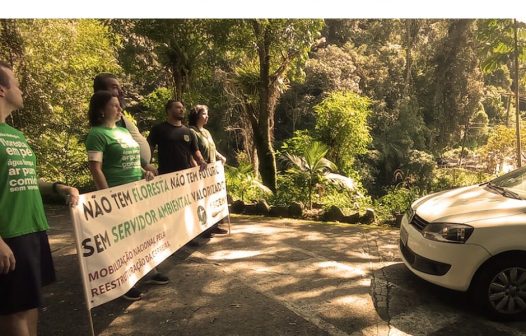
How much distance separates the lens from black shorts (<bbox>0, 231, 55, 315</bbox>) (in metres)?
2.11

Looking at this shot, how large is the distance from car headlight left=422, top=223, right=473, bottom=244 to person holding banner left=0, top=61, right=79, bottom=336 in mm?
3288

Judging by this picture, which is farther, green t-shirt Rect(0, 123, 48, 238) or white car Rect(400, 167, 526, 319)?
white car Rect(400, 167, 526, 319)

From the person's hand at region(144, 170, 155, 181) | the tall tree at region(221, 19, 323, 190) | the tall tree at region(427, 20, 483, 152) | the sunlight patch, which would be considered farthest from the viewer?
the tall tree at region(427, 20, 483, 152)

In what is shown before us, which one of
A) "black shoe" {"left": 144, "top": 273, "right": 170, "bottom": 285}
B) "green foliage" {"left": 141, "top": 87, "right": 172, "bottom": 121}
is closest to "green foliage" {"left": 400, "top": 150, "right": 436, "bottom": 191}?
"green foliage" {"left": 141, "top": 87, "right": 172, "bottom": 121}

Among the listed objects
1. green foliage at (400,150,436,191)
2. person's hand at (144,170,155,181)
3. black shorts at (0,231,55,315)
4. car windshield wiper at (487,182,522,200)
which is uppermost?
person's hand at (144,170,155,181)

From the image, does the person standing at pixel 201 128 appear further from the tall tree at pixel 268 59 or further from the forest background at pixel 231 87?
the tall tree at pixel 268 59

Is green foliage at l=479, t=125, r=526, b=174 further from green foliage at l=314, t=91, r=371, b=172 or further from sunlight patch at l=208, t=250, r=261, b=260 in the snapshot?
sunlight patch at l=208, t=250, r=261, b=260

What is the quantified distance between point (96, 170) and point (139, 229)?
69 centimetres

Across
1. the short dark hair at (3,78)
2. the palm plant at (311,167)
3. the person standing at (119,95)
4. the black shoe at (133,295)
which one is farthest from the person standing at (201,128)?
the palm plant at (311,167)

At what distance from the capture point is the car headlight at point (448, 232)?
353cm

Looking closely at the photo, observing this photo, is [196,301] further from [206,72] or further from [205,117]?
[206,72]

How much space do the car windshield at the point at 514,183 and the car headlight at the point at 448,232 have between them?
805 mm

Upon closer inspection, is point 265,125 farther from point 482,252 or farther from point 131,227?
point 482,252

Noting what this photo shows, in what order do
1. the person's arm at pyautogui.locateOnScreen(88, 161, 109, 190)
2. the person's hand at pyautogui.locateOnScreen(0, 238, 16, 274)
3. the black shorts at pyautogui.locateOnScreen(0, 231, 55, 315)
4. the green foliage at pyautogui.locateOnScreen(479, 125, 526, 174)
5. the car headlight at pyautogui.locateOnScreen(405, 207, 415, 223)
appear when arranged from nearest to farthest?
the person's hand at pyautogui.locateOnScreen(0, 238, 16, 274) → the black shorts at pyautogui.locateOnScreen(0, 231, 55, 315) → the person's arm at pyautogui.locateOnScreen(88, 161, 109, 190) → the car headlight at pyautogui.locateOnScreen(405, 207, 415, 223) → the green foliage at pyautogui.locateOnScreen(479, 125, 526, 174)
